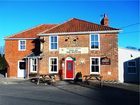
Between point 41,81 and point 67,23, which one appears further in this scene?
point 67,23

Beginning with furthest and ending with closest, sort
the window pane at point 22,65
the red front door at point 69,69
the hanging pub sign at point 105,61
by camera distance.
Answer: the window pane at point 22,65
the red front door at point 69,69
the hanging pub sign at point 105,61

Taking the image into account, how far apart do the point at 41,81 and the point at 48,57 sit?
4055mm

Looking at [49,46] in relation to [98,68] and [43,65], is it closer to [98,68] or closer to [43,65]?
[43,65]

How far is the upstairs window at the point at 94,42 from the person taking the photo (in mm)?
30984

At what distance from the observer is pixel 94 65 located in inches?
1213

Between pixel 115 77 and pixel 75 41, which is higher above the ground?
pixel 75 41

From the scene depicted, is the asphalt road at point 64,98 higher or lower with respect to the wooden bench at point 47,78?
lower

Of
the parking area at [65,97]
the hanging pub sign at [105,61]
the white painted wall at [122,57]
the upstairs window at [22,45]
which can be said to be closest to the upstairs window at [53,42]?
the hanging pub sign at [105,61]

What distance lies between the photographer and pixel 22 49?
37250 millimetres

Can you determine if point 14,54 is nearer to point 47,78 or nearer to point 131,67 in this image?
point 47,78

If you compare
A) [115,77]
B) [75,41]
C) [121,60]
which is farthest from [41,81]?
[121,60]

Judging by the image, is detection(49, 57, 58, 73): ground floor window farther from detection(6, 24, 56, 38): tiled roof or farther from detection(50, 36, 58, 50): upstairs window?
detection(6, 24, 56, 38): tiled roof

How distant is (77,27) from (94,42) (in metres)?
2.95

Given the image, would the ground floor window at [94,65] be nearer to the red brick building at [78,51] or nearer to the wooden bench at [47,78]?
the red brick building at [78,51]
